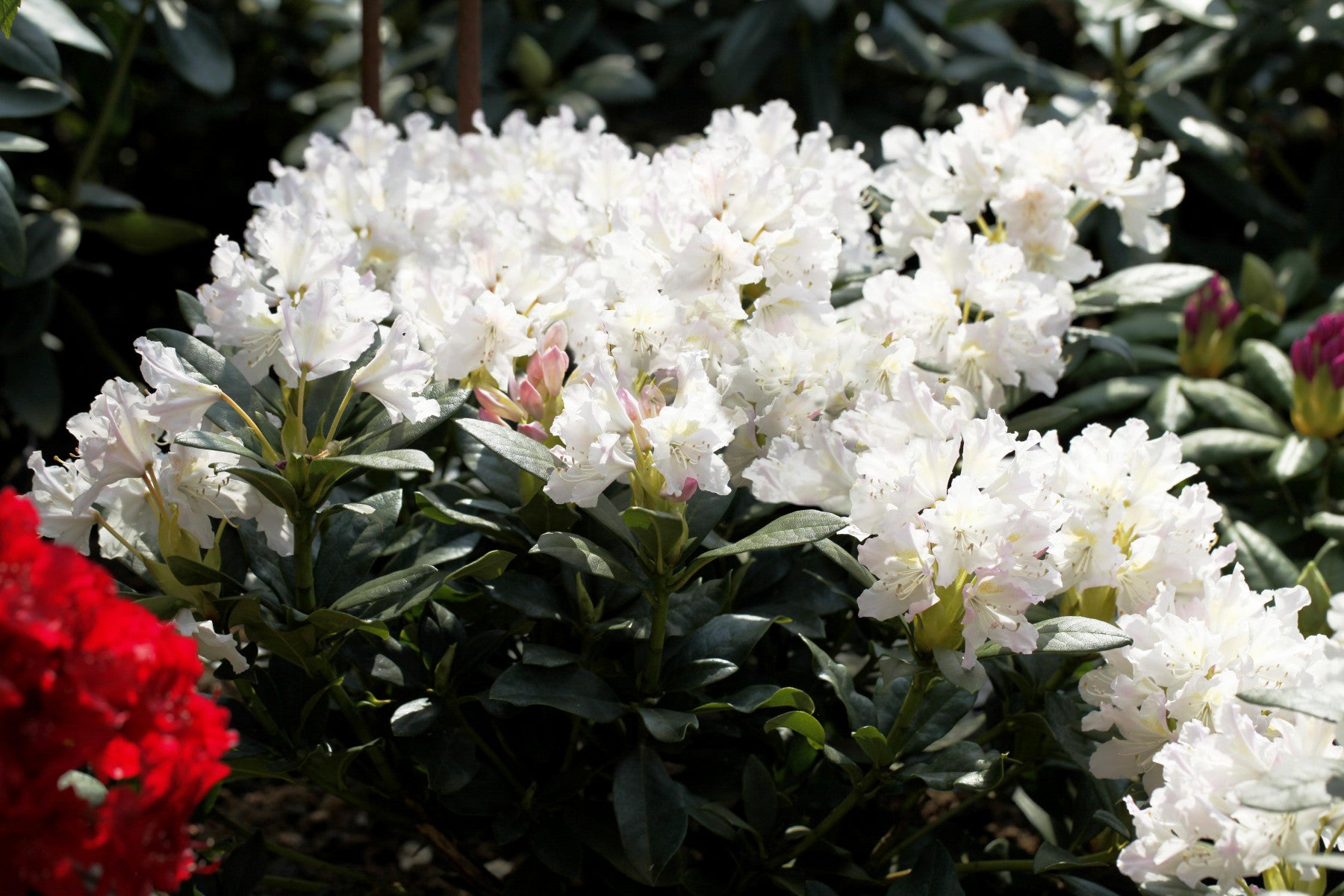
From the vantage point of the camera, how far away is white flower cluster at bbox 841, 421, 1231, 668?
97cm

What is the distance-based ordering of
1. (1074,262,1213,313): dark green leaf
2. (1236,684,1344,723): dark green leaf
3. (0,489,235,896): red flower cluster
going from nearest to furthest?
(0,489,235,896): red flower cluster
(1236,684,1344,723): dark green leaf
(1074,262,1213,313): dark green leaf

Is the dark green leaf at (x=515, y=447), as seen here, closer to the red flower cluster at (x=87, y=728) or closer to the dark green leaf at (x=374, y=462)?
the dark green leaf at (x=374, y=462)

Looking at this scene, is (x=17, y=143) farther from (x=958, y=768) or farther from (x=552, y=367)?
(x=958, y=768)

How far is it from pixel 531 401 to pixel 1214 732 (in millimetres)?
674

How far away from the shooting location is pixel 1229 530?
1.48 metres

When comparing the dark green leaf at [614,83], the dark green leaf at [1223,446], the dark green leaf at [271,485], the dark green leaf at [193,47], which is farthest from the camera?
the dark green leaf at [614,83]

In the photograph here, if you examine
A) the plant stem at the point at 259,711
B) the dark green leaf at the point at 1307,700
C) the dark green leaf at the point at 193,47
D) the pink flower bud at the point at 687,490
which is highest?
the dark green leaf at the point at 193,47

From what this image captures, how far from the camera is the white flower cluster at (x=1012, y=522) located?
3.18 feet

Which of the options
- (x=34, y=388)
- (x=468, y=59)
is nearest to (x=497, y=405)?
(x=468, y=59)

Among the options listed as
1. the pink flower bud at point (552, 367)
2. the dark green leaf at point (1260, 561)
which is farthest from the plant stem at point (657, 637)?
the dark green leaf at point (1260, 561)

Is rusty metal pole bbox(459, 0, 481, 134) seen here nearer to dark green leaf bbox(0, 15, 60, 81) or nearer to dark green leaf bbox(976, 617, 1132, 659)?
dark green leaf bbox(0, 15, 60, 81)

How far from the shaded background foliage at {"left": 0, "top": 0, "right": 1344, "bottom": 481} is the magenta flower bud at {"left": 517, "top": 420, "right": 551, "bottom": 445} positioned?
53.9 inches

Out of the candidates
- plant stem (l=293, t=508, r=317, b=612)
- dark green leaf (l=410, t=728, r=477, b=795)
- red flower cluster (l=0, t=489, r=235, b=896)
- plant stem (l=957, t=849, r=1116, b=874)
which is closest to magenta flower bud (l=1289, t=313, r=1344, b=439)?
plant stem (l=957, t=849, r=1116, b=874)

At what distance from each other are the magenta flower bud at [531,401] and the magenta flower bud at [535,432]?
0.03 metres
